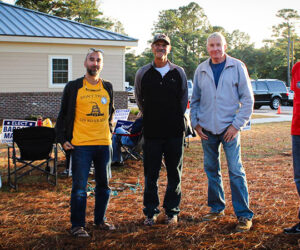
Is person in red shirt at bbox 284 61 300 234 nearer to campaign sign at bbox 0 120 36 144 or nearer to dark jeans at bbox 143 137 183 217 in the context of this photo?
dark jeans at bbox 143 137 183 217

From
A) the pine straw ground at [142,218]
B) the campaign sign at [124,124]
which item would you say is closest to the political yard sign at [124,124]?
the campaign sign at [124,124]

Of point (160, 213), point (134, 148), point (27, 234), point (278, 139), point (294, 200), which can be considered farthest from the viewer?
point (278, 139)

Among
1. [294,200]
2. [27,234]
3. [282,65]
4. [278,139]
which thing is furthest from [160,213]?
[282,65]

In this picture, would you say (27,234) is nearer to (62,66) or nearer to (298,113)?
(298,113)

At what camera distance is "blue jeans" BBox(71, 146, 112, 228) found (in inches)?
151

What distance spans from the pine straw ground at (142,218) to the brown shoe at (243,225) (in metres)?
0.06

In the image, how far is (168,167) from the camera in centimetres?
430

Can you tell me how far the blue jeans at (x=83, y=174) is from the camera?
3.83 m

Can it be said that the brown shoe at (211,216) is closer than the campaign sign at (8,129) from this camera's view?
Yes

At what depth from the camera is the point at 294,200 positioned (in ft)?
16.9

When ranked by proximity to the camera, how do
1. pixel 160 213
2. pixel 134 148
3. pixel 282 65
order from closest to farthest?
pixel 160 213 → pixel 134 148 → pixel 282 65

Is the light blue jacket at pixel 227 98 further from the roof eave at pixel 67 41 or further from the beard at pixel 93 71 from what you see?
the roof eave at pixel 67 41

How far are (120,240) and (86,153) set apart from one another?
95cm

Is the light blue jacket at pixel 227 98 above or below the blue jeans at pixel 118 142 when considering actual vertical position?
above
